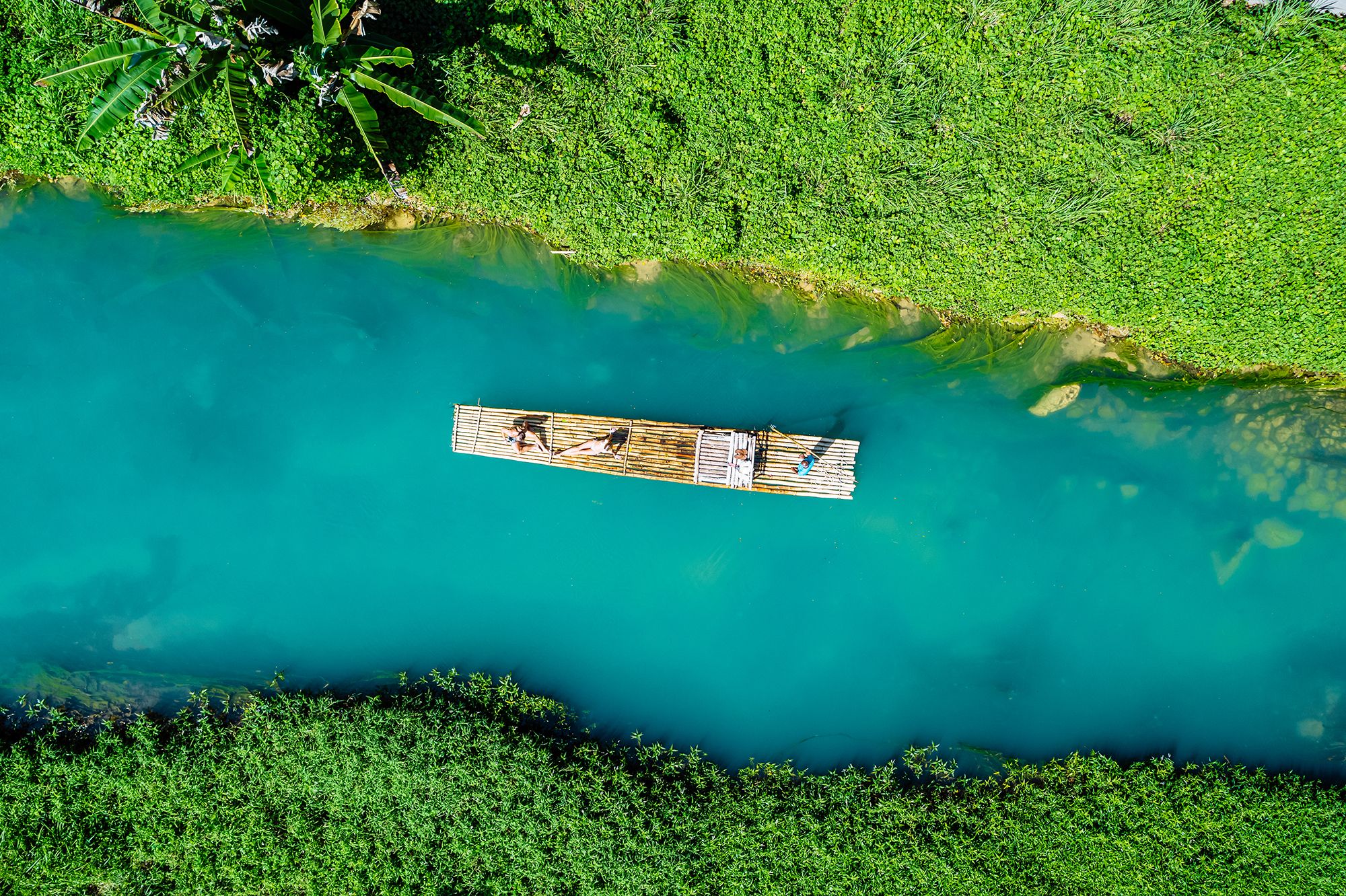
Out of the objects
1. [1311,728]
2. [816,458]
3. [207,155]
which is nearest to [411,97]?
[207,155]

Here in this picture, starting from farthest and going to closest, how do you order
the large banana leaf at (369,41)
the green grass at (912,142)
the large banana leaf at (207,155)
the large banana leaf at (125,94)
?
1. the green grass at (912,142)
2. the large banana leaf at (207,155)
3. the large banana leaf at (369,41)
4. the large banana leaf at (125,94)

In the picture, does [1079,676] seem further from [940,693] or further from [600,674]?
[600,674]

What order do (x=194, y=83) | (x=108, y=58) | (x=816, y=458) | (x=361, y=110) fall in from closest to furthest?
(x=108, y=58) < (x=194, y=83) < (x=361, y=110) < (x=816, y=458)

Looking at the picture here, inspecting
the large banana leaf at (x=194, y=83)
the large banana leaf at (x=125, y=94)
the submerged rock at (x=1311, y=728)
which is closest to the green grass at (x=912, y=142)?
the large banana leaf at (x=125, y=94)

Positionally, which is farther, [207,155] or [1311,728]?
[1311,728]

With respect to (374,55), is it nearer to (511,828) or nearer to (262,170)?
(262,170)

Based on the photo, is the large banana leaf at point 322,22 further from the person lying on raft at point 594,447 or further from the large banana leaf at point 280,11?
the person lying on raft at point 594,447
